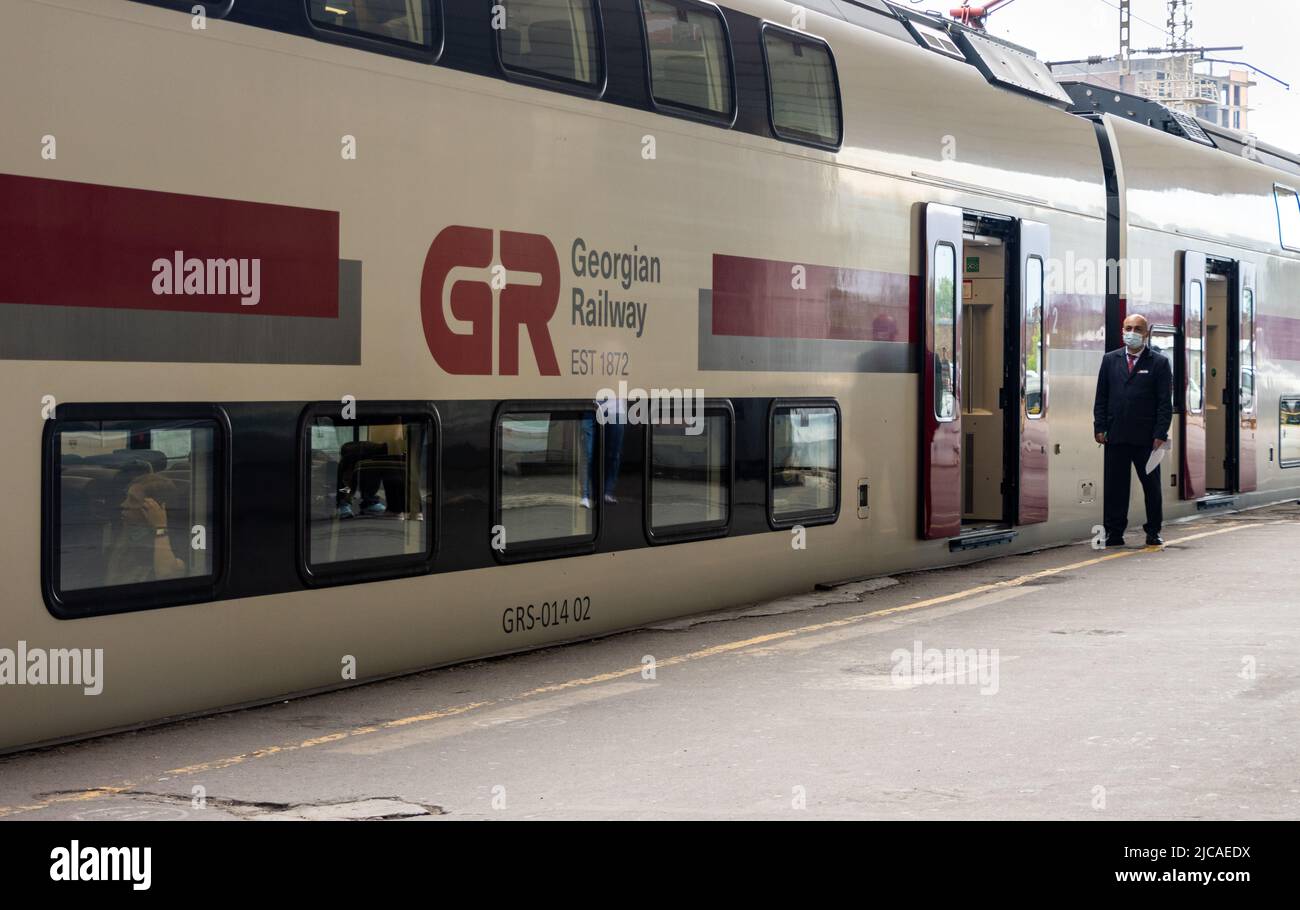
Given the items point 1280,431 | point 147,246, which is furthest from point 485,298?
point 1280,431

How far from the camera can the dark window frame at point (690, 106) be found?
29.6 ft

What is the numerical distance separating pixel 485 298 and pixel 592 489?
132 cm

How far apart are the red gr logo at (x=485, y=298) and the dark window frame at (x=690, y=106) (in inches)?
51.6

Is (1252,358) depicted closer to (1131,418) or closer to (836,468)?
(1131,418)

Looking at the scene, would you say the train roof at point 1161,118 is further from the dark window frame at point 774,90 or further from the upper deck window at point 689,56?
the upper deck window at point 689,56

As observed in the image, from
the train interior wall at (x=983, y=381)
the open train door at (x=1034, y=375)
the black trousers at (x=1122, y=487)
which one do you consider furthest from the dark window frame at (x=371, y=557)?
the black trousers at (x=1122, y=487)

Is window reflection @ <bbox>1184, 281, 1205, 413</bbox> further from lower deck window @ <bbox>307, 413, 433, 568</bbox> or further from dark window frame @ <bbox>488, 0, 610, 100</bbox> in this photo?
lower deck window @ <bbox>307, 413, 433, 568</bbox>

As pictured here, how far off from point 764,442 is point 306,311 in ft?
12.7

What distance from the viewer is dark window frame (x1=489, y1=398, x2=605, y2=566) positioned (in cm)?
811

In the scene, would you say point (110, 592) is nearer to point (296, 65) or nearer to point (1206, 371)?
point (296, 65)

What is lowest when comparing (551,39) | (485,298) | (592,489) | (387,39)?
(592,489)

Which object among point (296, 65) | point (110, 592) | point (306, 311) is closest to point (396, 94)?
point (296, 65)

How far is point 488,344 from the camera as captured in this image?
26.6ft

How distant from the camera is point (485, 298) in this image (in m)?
8.07
